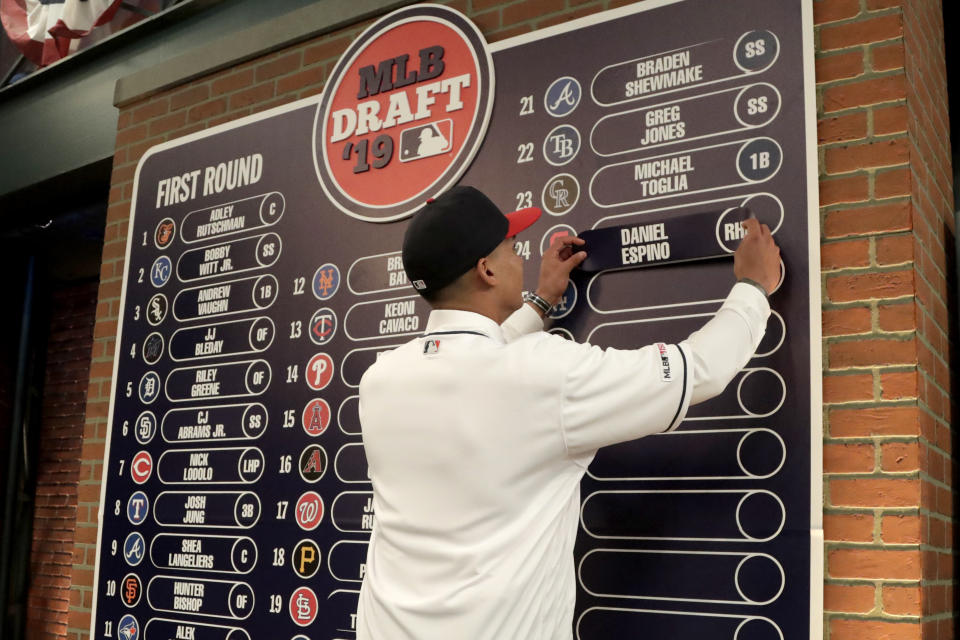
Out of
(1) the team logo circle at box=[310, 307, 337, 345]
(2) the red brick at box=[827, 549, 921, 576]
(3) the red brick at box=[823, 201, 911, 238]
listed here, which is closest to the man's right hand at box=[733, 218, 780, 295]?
(3) the red brick at box=[823, 201, 911, 238]

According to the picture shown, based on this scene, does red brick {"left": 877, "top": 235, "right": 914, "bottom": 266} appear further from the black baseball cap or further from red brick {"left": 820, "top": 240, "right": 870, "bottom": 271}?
the black baseball cap

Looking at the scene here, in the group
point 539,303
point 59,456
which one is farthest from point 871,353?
point 59,456

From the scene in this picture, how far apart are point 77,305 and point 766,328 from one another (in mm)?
6271

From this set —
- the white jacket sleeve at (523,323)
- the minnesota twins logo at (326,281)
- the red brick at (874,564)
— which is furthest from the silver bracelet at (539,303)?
the red brick at (874,564)

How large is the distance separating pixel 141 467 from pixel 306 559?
0.95 m

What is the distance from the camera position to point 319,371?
10.8ft

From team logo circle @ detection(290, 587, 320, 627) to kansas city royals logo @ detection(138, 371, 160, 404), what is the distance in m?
1.08

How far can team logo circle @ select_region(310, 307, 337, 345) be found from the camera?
10.8ft

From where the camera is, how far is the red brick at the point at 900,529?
2197 millimetres

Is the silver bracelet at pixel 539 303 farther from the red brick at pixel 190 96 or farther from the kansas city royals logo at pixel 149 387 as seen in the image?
the red brick at pixel 190 96

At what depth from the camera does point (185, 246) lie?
12.6 feet

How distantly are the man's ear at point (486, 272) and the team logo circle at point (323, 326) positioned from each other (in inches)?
42.8

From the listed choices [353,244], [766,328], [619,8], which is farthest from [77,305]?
[766,328]

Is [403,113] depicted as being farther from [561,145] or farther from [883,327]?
[883,327]
